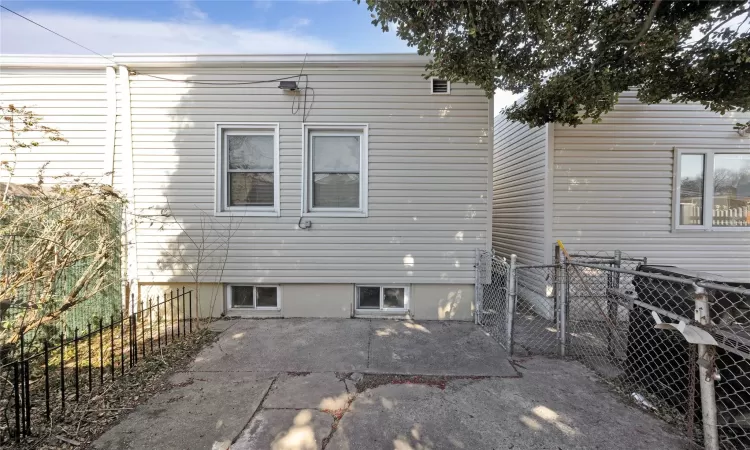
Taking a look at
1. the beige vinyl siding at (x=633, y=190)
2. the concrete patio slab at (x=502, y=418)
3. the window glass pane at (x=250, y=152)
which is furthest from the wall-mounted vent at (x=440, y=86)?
the concrete patio slab at (x=502, y=418)

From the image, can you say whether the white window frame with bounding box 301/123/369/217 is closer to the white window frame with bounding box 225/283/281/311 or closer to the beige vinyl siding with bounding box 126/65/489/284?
the beige vinyl siding with bounding box 126/65/489/284

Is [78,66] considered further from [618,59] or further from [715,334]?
[715,334]

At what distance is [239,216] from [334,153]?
5.73 feet

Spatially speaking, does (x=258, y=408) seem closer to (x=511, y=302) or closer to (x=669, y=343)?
(x=511, y=302)

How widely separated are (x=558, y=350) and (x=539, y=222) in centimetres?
236

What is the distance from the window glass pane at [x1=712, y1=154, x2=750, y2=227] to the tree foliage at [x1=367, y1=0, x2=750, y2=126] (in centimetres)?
221

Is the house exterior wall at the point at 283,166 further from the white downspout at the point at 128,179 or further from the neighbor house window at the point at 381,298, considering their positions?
the neighbor house window at the point at 381,298

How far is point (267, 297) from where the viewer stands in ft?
16.4

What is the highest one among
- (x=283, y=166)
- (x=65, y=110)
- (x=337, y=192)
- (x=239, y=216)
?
(x=65, y=110)

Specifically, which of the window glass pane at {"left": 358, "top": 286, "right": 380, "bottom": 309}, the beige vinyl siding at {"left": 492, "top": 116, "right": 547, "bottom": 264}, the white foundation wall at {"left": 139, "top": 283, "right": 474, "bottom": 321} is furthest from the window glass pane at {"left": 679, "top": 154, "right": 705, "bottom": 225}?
the window glass pane at {"left": 358, "top": 286, "right": 380, "bottom": 309}

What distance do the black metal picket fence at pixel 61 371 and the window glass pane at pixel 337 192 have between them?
2429 millimetres

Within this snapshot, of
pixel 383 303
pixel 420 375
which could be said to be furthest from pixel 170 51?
pixel 420 375

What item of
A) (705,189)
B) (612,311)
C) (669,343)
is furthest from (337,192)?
(705,189)

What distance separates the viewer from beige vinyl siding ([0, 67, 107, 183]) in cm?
476
